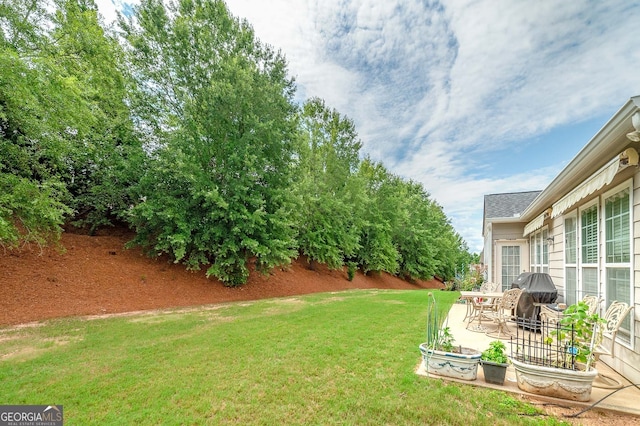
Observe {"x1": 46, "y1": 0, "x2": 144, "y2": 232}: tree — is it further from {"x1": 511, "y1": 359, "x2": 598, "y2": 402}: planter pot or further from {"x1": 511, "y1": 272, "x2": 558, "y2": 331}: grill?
{"x1": 511, "y1": 272, "x2": 558, "y2": 331}: grill

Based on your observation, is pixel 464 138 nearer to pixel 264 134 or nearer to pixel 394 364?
pixel 264 134

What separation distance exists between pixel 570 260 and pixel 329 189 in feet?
41.6

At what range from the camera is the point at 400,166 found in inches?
918

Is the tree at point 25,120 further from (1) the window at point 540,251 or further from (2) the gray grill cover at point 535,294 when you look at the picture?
(1) the window at point 540,251

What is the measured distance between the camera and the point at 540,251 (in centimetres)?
870

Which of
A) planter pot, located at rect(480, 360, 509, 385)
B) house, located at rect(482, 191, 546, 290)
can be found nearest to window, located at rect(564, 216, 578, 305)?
planter pot, located at rect(480, 360, 509, 385)

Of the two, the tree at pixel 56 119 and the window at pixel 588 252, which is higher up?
the tree at pixel 56 119

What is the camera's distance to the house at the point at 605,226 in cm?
327

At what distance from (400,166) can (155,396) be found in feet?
73.4

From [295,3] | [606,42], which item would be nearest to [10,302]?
[295,3]

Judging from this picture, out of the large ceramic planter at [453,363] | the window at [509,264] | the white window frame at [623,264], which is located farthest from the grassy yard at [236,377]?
the window at [509,264]

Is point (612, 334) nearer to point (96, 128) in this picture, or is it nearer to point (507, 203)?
point (507, 203)

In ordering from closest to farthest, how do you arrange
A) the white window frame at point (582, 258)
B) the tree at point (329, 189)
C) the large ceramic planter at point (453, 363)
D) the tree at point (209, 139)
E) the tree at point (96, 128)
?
the large ceramic planter at point (453, 363), the white window frame at point (582, 258), the tree at point (96, 128), the tree at point (209, 139), the tree at point (329, 189)

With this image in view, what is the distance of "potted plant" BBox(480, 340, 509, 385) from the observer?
331cm
